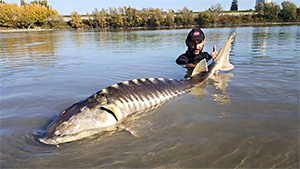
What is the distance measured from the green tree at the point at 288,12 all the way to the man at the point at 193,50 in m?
94.7

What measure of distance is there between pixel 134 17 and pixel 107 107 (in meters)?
103

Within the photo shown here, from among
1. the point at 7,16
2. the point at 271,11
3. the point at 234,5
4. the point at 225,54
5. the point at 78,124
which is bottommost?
the point at 78,124

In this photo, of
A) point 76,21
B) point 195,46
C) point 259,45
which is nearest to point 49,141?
point 195,46

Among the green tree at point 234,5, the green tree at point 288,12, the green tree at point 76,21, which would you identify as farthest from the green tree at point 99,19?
the green tree at point 234,5

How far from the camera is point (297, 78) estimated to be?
5.15 meters

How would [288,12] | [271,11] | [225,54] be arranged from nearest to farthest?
1. [225,54]
2. [288,12]
3. [271,11]

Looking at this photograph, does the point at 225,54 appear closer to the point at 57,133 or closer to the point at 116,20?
the point at 57,133

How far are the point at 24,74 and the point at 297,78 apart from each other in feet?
25.0

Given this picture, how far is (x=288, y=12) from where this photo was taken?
86.0 meters

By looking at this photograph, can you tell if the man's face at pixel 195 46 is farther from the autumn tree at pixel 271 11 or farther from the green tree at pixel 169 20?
the autumn tree at pixel 271 11

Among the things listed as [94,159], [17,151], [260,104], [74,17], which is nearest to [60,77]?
[17,151]

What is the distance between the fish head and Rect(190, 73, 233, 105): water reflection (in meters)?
1.97

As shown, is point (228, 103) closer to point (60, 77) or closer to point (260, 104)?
point (260, 104)

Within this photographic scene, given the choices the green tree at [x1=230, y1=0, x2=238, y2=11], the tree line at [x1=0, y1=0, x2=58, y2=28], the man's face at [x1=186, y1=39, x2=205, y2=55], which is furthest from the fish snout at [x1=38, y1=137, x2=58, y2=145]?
the green tree at [x1=230, y1=0, x2=238, y2=11]
